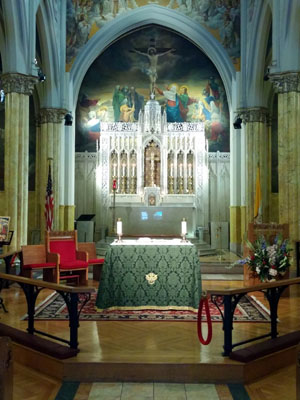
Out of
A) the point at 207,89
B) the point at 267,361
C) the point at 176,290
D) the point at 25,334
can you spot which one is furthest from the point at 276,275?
the point at 207,89

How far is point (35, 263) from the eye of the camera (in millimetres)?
8320

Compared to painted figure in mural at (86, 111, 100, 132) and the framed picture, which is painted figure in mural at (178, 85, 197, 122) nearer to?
painted figure in mural at (86, 111, 100, 132)

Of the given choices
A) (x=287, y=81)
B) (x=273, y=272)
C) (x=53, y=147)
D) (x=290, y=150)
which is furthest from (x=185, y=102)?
(x=273, y=272)

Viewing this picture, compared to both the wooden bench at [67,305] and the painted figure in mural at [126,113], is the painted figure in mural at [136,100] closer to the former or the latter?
the painted figure in mural at [126,113]

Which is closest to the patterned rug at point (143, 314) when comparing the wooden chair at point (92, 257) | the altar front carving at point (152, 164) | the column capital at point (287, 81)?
the wooden chair at point (92, 257)

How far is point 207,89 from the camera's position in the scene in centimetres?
1870

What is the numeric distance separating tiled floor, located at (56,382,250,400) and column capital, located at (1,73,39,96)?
7.76 meters

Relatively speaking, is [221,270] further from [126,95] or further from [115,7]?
[115,7]

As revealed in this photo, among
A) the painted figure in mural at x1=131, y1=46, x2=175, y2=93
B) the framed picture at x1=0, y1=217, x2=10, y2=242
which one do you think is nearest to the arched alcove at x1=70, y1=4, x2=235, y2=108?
the painted figure in mural at x1=131, y1=46, x2=175, y2=93

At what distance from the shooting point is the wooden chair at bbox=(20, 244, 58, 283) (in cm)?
809

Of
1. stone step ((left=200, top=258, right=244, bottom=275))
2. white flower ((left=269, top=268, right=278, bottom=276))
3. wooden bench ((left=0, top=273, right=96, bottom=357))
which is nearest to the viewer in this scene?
wooden bench ((left=0, top=273, right=96, bottom=357))

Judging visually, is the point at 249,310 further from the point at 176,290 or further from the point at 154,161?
the point at 154,161

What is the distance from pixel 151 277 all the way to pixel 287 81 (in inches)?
241

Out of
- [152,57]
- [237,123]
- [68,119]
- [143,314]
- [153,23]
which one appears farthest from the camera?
[152,57]
